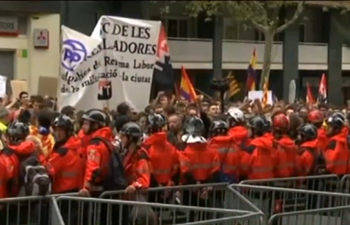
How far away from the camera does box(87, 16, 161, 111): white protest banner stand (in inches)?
538

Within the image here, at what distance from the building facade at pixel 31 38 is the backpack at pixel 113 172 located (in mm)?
15851

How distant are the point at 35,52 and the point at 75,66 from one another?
1230 centimetres

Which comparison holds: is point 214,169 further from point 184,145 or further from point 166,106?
point 166,106

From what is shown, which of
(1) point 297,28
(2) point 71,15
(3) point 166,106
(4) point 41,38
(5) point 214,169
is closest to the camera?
(5) point 214,169

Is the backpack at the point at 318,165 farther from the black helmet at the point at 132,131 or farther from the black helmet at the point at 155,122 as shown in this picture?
the black helmet at the point at 132,131

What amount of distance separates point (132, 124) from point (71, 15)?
64.5 feet

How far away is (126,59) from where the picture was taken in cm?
1396

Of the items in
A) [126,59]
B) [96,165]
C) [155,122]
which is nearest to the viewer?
[96,165]

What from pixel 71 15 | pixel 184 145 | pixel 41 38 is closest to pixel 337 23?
pixel 71 15

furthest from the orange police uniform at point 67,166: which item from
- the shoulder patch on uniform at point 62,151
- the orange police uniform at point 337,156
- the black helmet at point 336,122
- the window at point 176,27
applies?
the window at point 176,27

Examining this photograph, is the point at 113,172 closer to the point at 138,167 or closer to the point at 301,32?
the point at 138,167

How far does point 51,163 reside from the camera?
8.92 meters

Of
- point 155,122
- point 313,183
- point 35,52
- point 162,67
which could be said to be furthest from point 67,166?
point 35,52

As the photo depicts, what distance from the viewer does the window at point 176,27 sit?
33.6 metres
